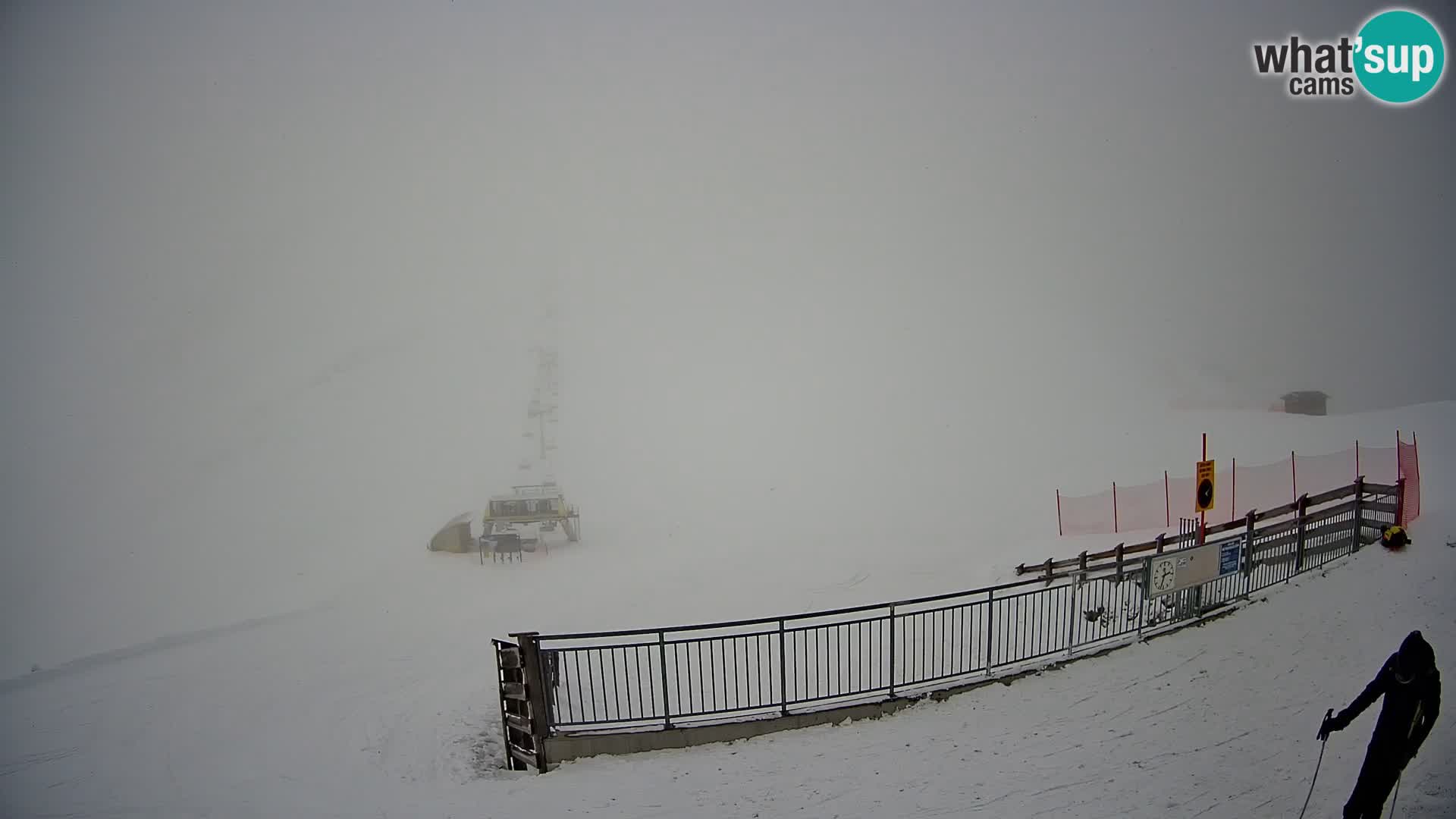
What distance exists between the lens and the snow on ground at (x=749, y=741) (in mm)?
4641

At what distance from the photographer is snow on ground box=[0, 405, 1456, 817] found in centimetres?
464

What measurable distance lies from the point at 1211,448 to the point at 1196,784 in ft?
59.8

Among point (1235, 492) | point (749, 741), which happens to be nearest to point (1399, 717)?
point (749, 741)

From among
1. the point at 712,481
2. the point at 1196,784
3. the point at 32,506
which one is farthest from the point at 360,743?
the point at 712,481

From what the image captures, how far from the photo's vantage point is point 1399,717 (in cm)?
355

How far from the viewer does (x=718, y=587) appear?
13.4 meters

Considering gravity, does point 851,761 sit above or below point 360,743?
above

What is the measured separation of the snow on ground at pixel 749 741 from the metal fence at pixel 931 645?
452 mm

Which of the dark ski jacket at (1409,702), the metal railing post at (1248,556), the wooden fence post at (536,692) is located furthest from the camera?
the metal railing post at (1248,556)

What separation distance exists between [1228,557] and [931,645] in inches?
137

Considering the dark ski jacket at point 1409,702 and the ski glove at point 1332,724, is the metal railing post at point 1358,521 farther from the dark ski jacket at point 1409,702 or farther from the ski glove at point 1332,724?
the dark ski jacket at point 1409,702

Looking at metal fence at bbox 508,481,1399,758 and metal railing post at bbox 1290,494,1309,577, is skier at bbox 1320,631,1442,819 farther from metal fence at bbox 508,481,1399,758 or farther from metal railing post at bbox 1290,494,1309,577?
metal railing post at bbox 1290,494,1309,577

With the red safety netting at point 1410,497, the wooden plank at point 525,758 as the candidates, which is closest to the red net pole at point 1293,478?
the red safety netting at point 1410,497

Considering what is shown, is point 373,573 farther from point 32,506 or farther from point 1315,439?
point 1315,439
